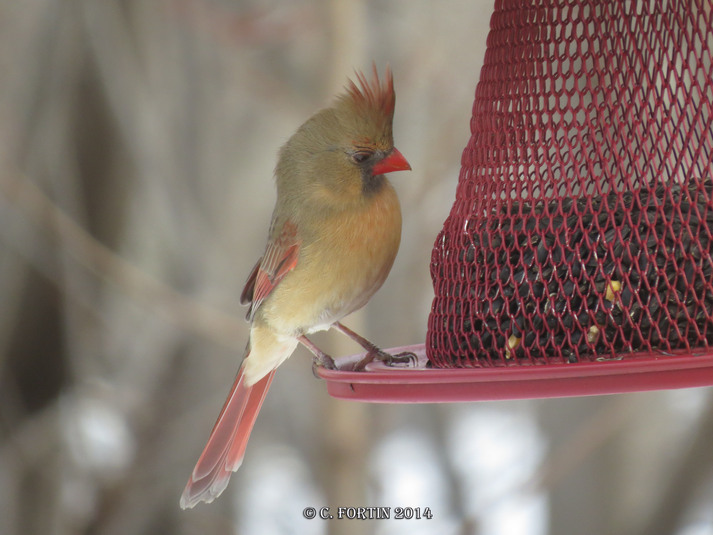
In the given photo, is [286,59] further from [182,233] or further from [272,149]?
[182,233]

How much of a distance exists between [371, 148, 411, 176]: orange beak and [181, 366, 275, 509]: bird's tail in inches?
45.3

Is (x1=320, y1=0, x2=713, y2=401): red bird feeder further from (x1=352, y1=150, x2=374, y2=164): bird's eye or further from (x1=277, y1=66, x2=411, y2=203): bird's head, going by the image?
(x1=352, y1=150, x2=374, y2=164): bird's eye

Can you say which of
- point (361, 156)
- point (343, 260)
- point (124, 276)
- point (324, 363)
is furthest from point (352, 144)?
point (124, 276)

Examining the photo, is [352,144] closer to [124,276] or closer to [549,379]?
[549,379]

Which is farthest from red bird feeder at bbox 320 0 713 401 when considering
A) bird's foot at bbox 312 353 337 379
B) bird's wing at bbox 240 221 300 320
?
bird's wing at bbox 240 221 300 320

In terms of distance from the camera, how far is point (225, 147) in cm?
538

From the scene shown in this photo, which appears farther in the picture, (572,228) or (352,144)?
(352,144)

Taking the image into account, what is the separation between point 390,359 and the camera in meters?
2.88

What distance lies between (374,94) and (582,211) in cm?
92

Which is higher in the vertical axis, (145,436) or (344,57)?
(344,57)

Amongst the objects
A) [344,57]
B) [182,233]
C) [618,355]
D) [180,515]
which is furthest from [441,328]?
[180,515]

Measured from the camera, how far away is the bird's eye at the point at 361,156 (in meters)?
3.19

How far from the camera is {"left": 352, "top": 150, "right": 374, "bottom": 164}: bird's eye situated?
3193 millimetres

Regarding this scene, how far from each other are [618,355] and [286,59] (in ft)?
11.9
